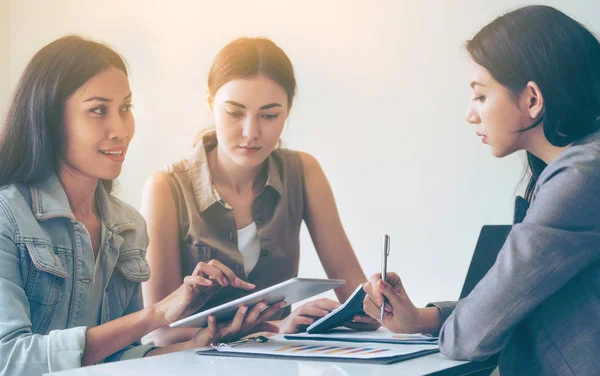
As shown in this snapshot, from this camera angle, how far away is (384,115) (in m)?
2.51

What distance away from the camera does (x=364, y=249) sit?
2.53 metres

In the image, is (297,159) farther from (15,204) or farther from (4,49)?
(4,49)

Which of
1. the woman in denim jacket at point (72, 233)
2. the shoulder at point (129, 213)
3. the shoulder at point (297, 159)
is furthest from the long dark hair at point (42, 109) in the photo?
the shoulder at point (297, 159)

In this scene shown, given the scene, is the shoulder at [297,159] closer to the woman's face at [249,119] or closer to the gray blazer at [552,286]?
the woman's face at [249,119]

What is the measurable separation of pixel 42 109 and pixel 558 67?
105cm

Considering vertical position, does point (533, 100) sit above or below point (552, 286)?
above

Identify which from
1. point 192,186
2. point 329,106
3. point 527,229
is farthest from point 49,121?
point 329,106

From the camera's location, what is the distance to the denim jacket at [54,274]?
122cm

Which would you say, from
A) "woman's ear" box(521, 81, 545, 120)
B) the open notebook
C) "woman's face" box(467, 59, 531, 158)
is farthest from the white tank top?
"woman's ear" box(521, 81, 545, 120)

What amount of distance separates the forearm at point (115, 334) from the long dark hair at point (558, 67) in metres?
0.84

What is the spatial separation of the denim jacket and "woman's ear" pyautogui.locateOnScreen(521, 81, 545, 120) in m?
0.88

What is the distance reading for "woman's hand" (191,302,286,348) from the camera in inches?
51.0

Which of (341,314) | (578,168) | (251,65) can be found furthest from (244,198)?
(578,168)

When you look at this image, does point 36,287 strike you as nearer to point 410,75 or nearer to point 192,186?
point 192,186
